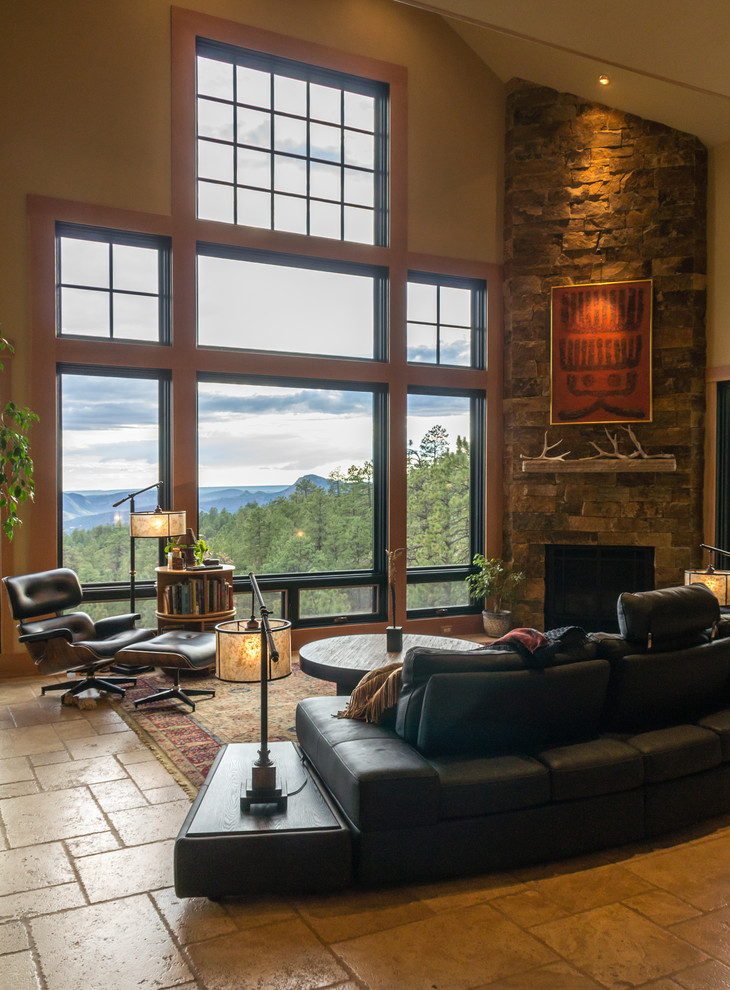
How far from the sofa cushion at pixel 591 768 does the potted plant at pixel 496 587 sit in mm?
4430

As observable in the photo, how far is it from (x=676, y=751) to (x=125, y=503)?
4.97m

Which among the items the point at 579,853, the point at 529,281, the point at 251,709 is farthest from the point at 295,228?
the point at 579,853

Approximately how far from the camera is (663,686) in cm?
337

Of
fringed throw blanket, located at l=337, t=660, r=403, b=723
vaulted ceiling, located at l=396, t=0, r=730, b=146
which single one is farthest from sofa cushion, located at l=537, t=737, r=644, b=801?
vaulted ceiling, located at l=396, t=0, r=730, b=146

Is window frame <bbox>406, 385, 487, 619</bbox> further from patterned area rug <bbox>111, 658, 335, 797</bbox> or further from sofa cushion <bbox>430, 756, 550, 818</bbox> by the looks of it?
sofa cushion <bbox>430, 756, 550, 818</bbox>

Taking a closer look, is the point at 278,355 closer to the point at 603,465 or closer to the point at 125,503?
the point at 125,503

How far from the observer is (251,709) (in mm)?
5188

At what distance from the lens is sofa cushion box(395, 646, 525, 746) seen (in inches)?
118

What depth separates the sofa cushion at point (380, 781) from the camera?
272 cm

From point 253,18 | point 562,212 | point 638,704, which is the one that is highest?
point 253,18

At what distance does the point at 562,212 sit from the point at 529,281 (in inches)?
29.0

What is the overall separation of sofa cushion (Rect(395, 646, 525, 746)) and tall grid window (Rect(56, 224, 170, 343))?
4.64 meters

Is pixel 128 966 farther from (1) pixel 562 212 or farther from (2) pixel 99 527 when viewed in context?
(1) pixel 562 212

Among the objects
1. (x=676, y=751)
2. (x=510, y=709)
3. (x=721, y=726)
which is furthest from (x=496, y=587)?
(x=510, y=709)
